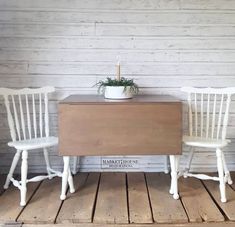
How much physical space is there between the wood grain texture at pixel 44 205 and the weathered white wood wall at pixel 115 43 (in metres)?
0.64

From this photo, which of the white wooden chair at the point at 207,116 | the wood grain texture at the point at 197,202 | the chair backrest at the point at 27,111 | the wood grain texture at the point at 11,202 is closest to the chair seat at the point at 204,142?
the white wooden chair at the point at 207,116

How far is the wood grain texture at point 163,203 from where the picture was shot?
2.04 metres

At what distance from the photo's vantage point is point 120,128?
88.6 inches

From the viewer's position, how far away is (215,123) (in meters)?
2.91

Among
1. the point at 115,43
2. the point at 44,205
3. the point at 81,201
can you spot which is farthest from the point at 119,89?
the point at 44,205

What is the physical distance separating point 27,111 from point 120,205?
3.62 feet

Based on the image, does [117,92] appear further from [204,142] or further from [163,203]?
[163,203]

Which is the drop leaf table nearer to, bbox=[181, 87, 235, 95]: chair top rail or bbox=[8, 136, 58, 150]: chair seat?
bbox=[8, 136, 58, 150]: chair seat

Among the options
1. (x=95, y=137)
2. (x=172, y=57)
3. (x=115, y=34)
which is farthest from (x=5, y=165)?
(x=172, y=57)

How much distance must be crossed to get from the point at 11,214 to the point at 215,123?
1.83m

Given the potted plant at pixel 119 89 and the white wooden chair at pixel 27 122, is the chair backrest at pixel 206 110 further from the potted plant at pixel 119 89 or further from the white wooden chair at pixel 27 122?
the white wooden chair at pixel 27 122

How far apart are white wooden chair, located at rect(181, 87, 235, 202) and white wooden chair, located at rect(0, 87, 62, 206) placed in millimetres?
1079

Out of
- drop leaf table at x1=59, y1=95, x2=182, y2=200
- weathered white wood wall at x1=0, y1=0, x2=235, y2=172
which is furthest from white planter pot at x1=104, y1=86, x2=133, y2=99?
weathered white wood wall at x1=0, y1=0, x2=235, y2=172

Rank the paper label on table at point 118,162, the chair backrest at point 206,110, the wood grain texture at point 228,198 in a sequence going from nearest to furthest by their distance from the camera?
the wood grain texture at point 228,198 → the chair backrest at point 206,110 → the paper label on table at point 118,162
